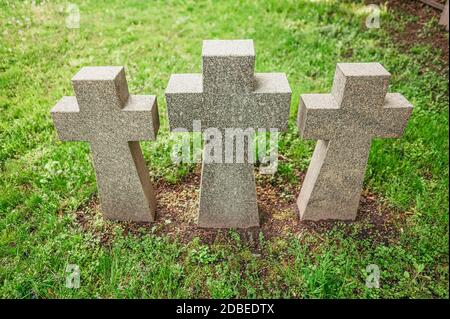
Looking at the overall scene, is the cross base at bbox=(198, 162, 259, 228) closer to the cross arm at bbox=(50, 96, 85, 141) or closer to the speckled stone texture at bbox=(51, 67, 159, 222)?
the speckled stone texture at bbox=(51, 67, 159, 222)

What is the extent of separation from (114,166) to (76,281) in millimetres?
853

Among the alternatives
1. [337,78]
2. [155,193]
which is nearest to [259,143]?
[155,193]

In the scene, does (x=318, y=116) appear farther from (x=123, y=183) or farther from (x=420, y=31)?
(x=420, y=31)

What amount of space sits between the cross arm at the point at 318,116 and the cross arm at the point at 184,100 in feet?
2.37

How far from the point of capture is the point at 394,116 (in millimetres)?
2553

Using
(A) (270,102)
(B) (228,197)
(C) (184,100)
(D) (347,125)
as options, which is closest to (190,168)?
(B) (228,197)

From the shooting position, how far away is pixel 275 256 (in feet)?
9.28

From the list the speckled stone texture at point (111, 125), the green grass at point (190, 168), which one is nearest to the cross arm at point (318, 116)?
the green grass at point (190, 168)

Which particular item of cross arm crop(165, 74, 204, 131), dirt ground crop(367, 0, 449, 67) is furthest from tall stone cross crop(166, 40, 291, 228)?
dirt ground crop(367, 0, 449, 67)

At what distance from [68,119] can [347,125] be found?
192cm

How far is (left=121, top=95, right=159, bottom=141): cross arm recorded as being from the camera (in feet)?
8.20

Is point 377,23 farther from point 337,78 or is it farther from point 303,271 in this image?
point 303,271

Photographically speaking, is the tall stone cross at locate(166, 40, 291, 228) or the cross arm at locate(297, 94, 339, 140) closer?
the tall stone cross at locate(166, 40, 291, 228)

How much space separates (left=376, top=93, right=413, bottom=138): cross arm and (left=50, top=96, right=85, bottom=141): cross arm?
208 centimetres
